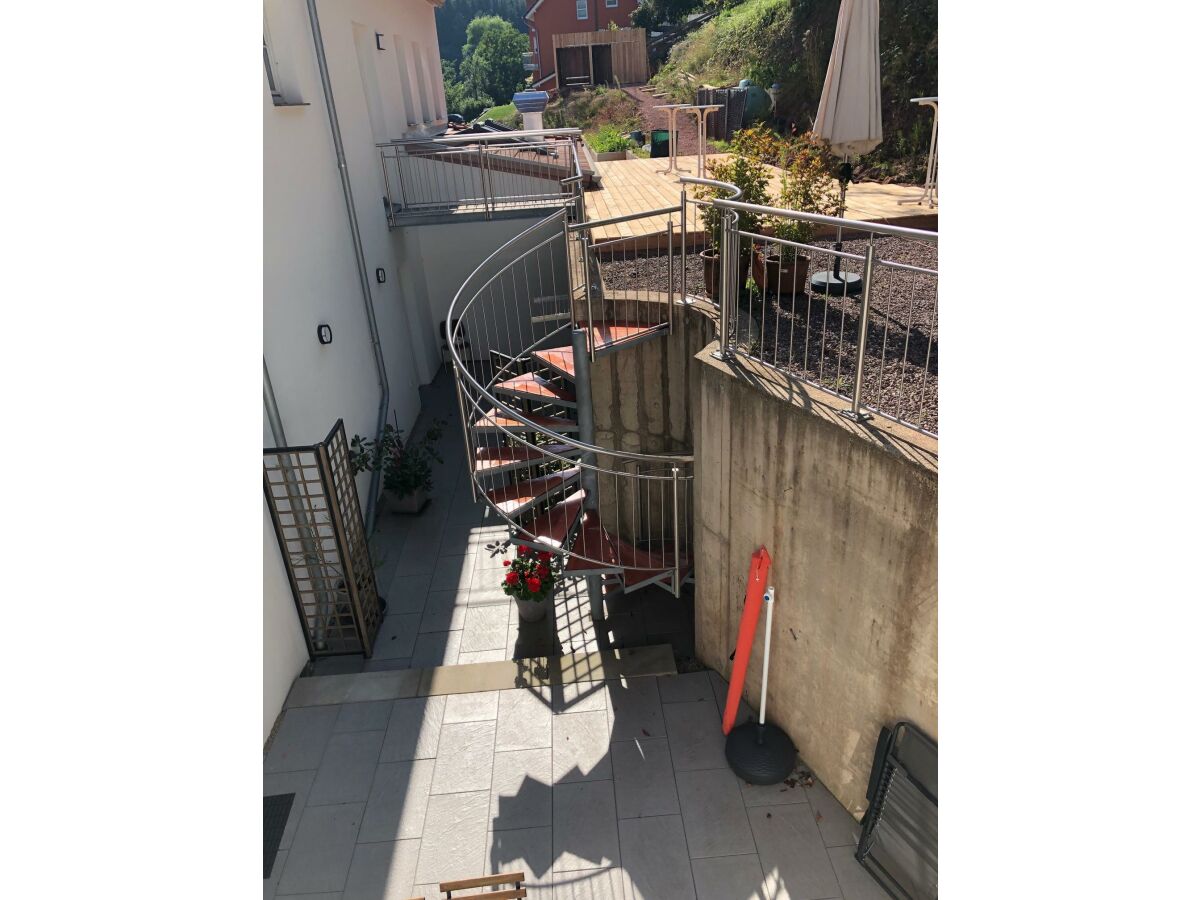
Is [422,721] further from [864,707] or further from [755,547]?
[864,707]

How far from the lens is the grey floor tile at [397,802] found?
14.5ft

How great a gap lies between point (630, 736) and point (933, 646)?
2.36 meters

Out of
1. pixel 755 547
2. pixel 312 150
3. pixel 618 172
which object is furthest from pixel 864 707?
pixel 618 172

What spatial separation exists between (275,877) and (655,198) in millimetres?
8369

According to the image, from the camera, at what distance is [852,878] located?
13.3 feet

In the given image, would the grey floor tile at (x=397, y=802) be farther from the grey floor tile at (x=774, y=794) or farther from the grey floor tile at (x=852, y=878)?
the grey floor tile at (x=852, y=878)

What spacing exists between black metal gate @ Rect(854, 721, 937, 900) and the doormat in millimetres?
3516

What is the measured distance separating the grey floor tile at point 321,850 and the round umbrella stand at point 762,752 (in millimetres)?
2461

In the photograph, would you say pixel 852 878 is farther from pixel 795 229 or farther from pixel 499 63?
pixel 499 63

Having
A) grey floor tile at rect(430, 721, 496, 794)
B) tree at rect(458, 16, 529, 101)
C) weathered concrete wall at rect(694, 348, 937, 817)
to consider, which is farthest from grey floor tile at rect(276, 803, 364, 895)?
tree at rect(458, 16, 529, 101)

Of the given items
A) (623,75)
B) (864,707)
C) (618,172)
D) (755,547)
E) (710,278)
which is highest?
(623,75)

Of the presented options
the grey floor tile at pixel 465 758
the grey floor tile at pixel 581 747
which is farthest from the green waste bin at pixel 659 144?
the grey floor tile at pixel 465 758
